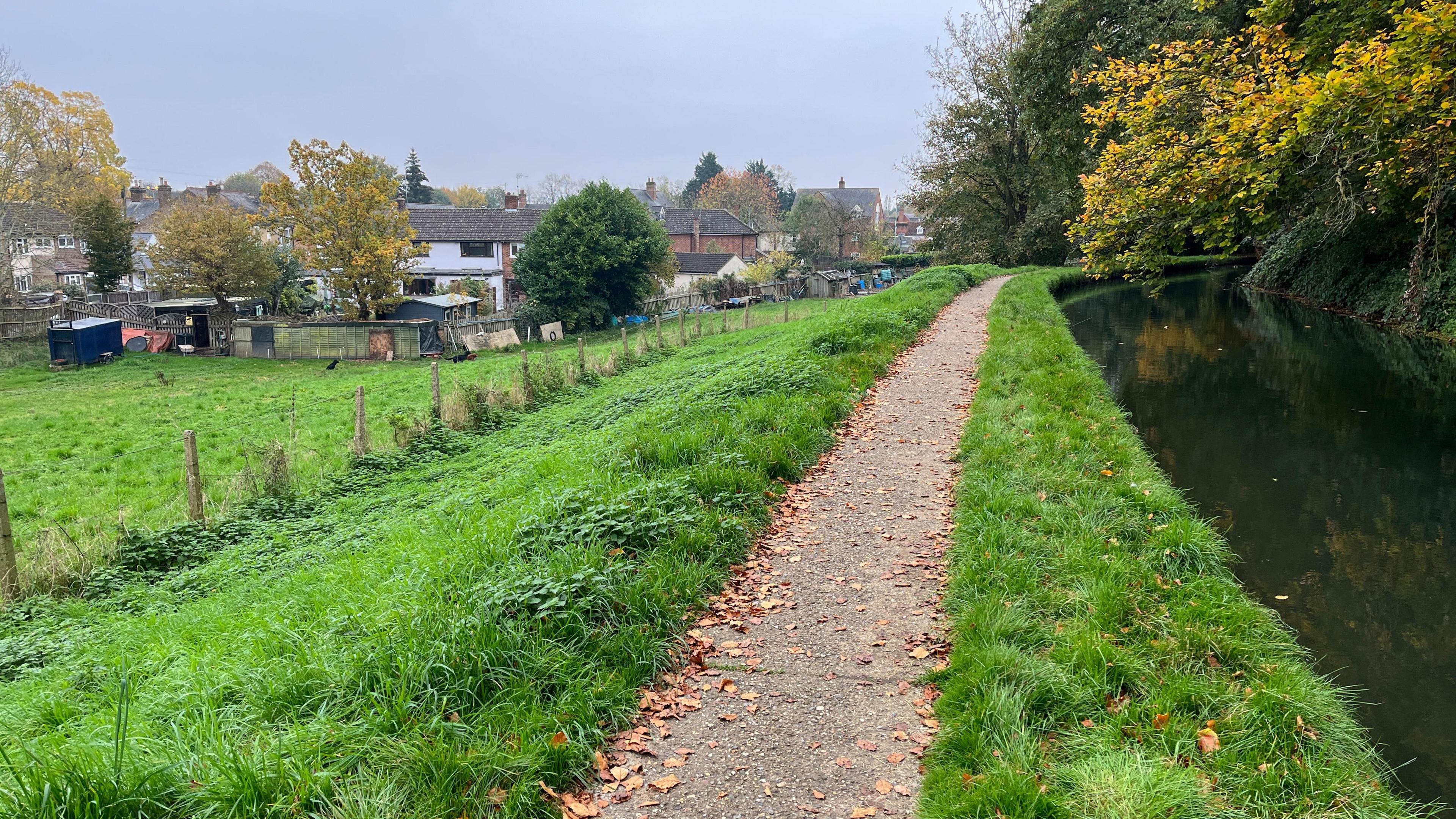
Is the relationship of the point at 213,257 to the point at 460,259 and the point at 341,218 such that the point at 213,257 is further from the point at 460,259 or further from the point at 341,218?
the point at 460,259

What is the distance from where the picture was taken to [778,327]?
26.9 metres

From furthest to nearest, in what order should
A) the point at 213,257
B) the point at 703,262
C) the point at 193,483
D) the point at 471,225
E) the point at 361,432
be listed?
the point at 703,262
the point at 471,225
the point at 213,257
the point at 361,432
the point at 193,483

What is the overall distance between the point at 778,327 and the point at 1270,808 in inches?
930

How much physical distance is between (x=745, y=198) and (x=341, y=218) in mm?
68707

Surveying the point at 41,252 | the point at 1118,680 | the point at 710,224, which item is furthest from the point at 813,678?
the point at 41,252

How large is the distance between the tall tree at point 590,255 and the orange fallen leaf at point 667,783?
120 ft

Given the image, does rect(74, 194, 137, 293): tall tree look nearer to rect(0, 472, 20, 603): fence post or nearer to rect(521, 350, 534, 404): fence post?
rect(521, 350, 534, 404): fence post

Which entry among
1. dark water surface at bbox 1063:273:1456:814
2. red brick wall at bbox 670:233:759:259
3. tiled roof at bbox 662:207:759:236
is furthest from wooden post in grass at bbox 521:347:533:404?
tiled roof at bbox 662:207:759:236

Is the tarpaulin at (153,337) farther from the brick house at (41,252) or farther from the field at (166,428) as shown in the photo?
the brick house at (41,252)

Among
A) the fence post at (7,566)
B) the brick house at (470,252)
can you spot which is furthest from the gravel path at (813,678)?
the brick house at (470,252)

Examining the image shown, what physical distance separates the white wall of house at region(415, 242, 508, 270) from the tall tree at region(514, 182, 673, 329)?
13.2 meters

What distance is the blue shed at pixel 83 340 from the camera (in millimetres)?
30953

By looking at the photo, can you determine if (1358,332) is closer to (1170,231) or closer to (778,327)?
(1170,231)

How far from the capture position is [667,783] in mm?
4000
